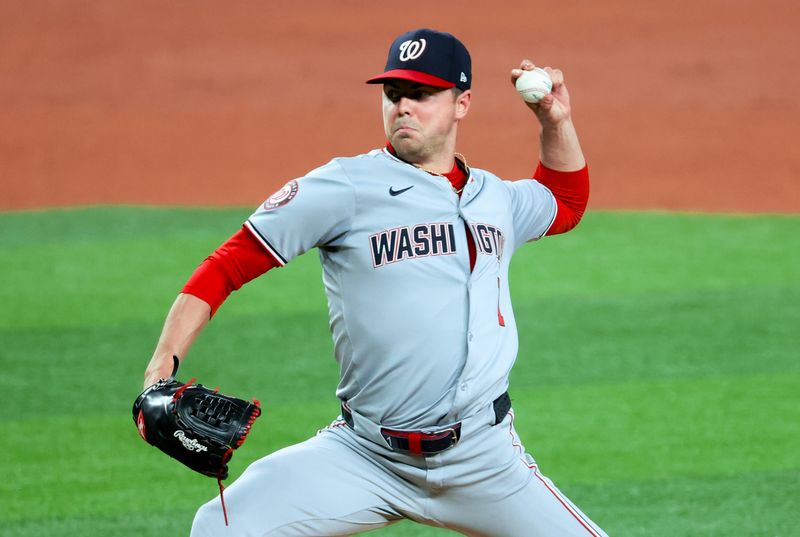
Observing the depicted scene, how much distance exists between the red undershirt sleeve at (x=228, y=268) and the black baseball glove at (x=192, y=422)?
0.20 metres

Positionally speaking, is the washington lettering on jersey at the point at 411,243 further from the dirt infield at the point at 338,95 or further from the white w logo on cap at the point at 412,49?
the dirt infield at the point at 338,95

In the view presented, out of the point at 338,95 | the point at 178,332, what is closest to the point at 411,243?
the point at 178,332

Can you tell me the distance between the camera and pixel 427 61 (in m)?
3.60

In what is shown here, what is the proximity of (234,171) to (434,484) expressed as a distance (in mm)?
10276

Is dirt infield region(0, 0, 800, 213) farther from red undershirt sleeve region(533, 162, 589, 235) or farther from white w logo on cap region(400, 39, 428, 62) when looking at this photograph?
white w logo on cap region(400, 39, 428, 62)

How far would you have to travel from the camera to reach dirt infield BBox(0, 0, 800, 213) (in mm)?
13070

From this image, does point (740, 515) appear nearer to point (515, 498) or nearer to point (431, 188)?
point (515, 498)

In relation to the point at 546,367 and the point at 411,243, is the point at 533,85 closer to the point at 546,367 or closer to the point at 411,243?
the point at 411,243

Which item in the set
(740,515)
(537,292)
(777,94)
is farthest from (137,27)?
(740,515)

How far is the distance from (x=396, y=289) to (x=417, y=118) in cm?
53

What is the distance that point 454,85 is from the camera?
3.68 m

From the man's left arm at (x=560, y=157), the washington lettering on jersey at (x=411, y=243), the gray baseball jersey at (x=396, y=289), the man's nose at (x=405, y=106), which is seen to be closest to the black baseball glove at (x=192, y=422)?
the gray baseball jersey at (x=396, y=289)

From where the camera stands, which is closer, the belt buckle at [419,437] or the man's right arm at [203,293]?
the man's right arm at [203,293]

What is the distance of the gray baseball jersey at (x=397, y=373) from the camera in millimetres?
3389
